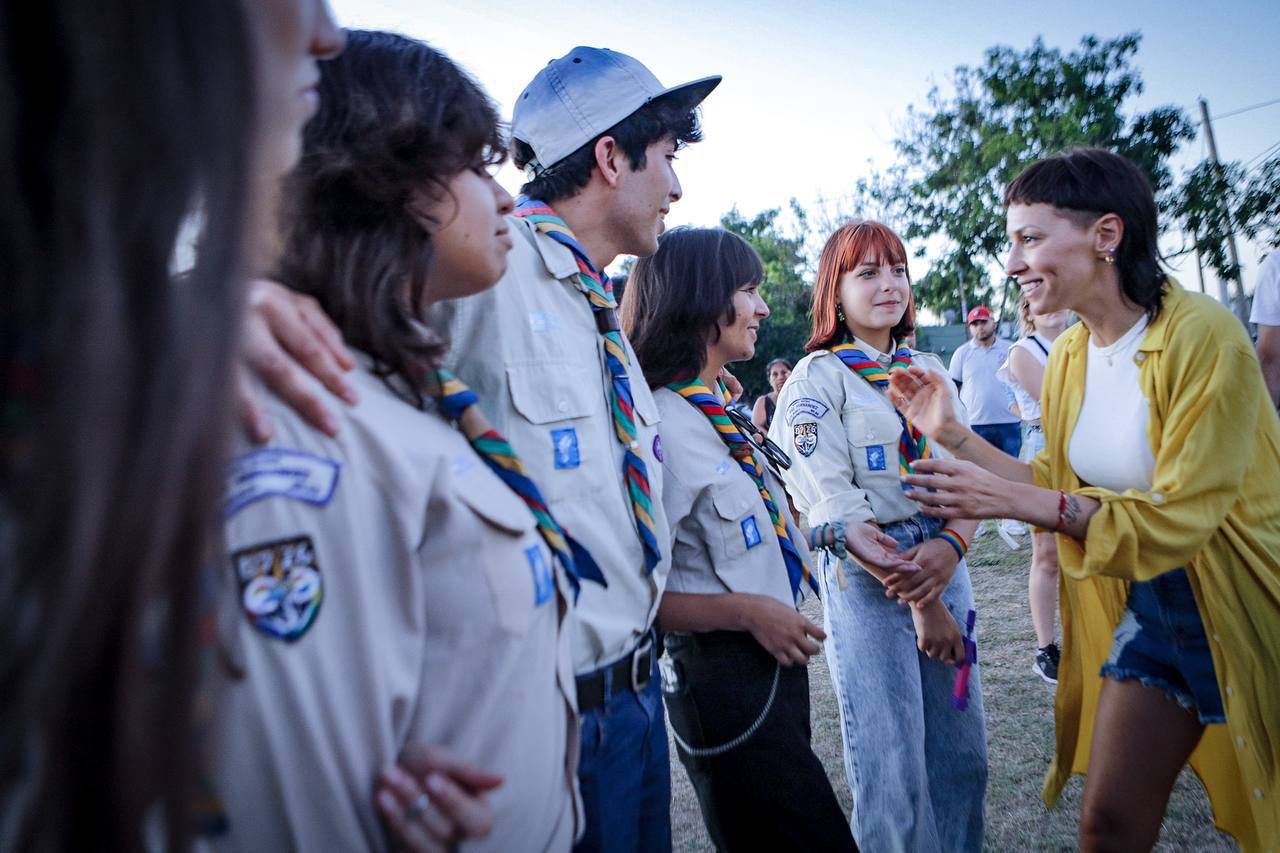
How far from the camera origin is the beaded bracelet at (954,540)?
2799 millimetres

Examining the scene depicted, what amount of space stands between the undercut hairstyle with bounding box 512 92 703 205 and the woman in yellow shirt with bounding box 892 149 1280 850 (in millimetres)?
1161

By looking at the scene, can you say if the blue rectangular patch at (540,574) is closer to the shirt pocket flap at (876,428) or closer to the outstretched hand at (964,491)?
the outstretched hand at (964,491)

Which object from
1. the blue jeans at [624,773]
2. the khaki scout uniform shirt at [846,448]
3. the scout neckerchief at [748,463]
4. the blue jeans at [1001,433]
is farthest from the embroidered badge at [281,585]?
the blue jeans at [1001,433]

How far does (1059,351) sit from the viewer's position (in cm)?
282

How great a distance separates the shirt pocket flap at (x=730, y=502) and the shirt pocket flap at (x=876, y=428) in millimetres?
721

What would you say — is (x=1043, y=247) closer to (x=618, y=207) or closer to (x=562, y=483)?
(x=618, y=207)

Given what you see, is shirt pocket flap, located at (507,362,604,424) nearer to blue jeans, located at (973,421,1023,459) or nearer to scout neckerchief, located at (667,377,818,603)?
scout neckerchief, located at (667,377,818,603)

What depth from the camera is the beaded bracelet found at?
2.80 meters

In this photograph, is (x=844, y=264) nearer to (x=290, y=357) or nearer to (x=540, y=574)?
(x=540, y=574)

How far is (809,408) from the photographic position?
2912mm

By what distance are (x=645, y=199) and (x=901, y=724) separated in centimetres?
193

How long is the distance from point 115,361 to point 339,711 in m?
0.49

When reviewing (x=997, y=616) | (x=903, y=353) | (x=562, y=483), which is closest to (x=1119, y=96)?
(x=997, y=616)

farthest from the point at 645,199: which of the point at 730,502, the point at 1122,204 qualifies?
the point at 1122,204
